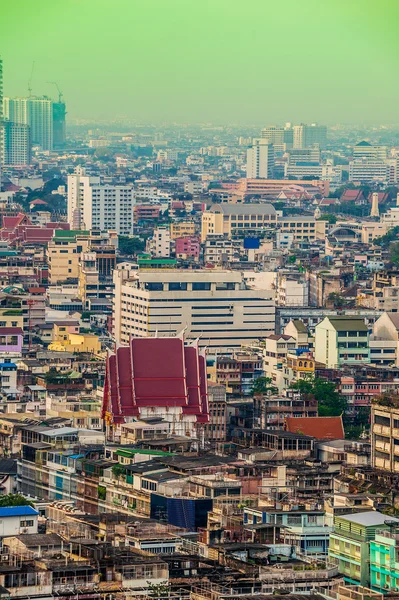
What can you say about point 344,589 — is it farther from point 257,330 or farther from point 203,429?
point 257,330

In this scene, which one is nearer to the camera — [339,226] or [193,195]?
[339,226]

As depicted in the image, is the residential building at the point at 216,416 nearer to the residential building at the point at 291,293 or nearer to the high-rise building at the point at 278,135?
the residential building at the point at 291,293

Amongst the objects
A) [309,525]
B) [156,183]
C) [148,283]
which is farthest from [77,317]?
[156,183]

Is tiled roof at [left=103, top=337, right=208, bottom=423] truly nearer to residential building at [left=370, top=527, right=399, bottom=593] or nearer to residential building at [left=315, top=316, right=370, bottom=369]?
residential building at [left=315, top=316, right=370, bottom=369]

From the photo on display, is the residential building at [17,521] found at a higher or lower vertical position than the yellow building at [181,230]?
lower

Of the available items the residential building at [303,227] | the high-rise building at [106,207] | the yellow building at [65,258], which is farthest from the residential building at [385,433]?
the high-rise building at [106,207]

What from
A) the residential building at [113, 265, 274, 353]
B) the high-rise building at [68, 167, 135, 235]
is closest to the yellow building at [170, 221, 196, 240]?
the high-rise building at [68, 167, 135, 235]

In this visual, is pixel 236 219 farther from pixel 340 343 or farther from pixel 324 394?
pixel 324 394
